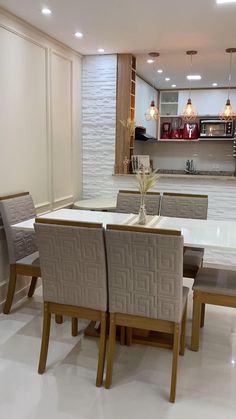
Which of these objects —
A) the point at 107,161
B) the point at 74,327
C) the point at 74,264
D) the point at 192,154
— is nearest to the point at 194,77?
the point at 192,154

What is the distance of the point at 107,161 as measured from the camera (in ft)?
15.6

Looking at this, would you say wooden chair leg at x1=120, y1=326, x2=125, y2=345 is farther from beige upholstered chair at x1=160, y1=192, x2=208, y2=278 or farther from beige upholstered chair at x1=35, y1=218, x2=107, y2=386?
beige upholstered chair at x1=160, y1=192, x2=208, y2=278

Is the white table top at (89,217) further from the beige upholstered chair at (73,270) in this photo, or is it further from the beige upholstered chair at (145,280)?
the beige upholstered chair at (145,280)

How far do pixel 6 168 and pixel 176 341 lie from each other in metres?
2.12

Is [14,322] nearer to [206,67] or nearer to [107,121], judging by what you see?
[107,121]

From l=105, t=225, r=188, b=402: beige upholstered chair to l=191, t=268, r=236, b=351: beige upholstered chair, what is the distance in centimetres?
50

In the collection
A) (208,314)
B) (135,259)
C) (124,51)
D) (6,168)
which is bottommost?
(208,314)

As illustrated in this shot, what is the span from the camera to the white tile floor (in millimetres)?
2037

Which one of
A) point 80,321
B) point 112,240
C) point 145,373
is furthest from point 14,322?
point 112,240

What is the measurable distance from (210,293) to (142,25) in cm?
253

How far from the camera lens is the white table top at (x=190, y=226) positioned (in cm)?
241

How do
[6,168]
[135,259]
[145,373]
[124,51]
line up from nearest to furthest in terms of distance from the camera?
[135,259]
[145,373]
[6,168]
[124,51]

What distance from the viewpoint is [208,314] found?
328cm

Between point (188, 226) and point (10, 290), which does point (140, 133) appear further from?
point (10, 290)
